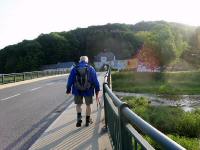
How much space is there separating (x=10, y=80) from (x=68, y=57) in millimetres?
112738

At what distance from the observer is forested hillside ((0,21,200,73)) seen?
109 m

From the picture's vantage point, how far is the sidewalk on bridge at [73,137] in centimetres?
791

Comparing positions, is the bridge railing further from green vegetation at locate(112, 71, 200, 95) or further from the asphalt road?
green vegetation at locate(112, 71, 200, 95)

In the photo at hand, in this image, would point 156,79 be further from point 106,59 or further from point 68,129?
point 68,129

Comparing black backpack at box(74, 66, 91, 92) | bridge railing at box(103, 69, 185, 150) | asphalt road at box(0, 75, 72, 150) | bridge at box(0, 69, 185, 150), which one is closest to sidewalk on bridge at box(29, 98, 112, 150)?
bridge at box(0, 69, 185, 150)

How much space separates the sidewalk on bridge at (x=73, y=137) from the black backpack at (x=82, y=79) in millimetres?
1006

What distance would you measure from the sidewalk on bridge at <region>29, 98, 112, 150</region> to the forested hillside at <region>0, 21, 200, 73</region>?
294 ft

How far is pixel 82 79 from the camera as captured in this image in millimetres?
9703

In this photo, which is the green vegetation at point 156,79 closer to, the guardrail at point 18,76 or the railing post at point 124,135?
the guardrail at point 18,76

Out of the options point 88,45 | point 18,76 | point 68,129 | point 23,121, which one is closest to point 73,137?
point 68,129

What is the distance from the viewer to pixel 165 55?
97812 millimetres

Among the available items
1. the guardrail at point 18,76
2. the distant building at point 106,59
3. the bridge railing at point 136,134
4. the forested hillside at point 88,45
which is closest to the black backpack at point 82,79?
the bridge railing at point 136,134

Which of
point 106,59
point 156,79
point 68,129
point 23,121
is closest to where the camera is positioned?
point 68,129

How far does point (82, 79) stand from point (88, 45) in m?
148
